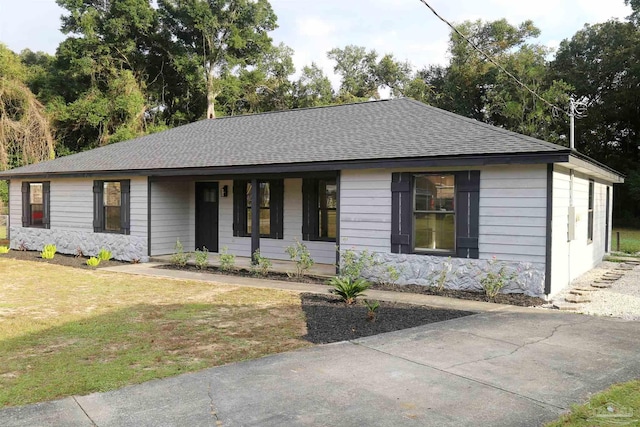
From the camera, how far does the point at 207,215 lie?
580 inches

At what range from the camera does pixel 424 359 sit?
518 centimetres

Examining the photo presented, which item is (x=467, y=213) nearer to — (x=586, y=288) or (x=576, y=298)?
(x=576, y=298)

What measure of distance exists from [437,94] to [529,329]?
31767 millimetres

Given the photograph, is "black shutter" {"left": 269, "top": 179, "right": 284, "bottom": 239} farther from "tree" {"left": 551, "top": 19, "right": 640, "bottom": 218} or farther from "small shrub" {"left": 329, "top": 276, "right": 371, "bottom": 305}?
"tree" {"left": 551, "top": 19, "right": 640, "bottom": 218}

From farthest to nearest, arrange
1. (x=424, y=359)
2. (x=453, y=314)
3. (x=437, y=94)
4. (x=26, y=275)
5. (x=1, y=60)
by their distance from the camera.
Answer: (x=437, y=94) → (x=1, y=60) → (x=26, y=275) → (x=453, y=314) → (x=424, y=359)

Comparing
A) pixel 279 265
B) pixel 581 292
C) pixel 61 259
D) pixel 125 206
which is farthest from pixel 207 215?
pixel 581 292

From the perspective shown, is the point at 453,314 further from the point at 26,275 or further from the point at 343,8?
the point at 26,275

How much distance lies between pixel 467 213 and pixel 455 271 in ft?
3.50

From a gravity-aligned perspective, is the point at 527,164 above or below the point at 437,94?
below

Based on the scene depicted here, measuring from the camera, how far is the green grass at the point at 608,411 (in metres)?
3.63

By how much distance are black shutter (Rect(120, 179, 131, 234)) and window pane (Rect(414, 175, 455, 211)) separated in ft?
27.4

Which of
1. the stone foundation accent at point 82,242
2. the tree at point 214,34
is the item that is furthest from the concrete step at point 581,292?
the tree at point 214,34

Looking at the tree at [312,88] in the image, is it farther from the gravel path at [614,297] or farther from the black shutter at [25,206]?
the gravel path at [614,297]

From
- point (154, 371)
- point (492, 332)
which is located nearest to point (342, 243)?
point (492, 332)
